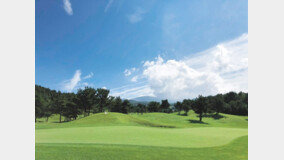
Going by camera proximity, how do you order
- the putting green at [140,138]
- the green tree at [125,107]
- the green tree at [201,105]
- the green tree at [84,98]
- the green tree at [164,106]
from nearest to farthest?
the putting green at [140,138] → the green tree at [201,105] → the green tree at [84,98] → the green tree at [125,107] → the green tree at [164,106]

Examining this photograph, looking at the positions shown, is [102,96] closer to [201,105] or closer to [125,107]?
[125,107]

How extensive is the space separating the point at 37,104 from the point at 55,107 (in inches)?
416

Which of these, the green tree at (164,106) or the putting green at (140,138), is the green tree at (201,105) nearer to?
the putting green at (140,138)

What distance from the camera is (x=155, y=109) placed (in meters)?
123

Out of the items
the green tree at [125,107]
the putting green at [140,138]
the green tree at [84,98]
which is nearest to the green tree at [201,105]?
the putting green at [140,138]

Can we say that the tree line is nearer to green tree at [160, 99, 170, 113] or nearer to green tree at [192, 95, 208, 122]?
green tree at [192, 95, 208, 122]

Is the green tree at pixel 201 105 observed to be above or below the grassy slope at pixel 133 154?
below

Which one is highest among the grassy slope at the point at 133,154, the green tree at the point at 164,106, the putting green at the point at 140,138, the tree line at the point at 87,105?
the grassy slope at the point at 133,154

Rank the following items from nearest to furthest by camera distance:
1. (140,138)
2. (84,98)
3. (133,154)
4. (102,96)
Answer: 1. (133,154)
2. (140,138)
3. (84,98)
4. (102,96)

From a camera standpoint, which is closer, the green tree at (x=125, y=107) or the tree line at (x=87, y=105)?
the tree line at (x=87, y=105)

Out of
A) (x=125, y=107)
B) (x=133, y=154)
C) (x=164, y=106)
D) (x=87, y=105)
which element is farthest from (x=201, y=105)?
(x=164, y=106)

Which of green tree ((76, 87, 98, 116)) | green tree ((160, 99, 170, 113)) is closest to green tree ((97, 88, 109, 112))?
green tree ((76, 87, 98, 116))

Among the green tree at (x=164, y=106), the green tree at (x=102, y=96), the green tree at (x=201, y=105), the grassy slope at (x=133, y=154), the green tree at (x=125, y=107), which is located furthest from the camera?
the green tree at (x=164, y=106)
